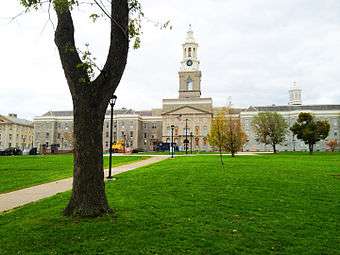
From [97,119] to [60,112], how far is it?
415ft

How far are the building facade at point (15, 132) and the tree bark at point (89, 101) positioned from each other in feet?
379

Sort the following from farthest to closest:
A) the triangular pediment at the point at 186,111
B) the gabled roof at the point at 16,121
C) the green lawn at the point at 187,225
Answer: the gabled roof at the point at 16,121
the triangular pediment at the point at 186,111
the green lawn at the point at 187,225

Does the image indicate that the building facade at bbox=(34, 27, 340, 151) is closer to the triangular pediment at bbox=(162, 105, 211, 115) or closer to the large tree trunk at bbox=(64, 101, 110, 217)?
the triangular pediment at bbox=(162, 105, 211, 115)

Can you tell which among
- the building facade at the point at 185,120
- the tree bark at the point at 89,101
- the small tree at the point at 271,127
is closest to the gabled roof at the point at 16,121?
the building facade at the point at 185,120

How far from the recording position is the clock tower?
388 feet

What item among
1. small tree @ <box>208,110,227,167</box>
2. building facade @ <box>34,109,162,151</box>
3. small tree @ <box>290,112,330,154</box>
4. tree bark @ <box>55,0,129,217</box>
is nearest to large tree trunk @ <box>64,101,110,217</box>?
tree bark @ <box>55,0,129,217</box>

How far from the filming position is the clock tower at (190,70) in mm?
118375

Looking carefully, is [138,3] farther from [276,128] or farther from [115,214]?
[276,128]

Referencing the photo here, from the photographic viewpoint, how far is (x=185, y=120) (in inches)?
4518

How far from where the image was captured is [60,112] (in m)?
130

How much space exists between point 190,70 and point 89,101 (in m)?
112

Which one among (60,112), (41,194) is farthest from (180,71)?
(41,194)

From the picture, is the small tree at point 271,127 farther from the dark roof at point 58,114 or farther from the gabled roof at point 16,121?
the gabled roof at point 16,121

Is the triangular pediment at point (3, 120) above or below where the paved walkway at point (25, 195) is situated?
above
